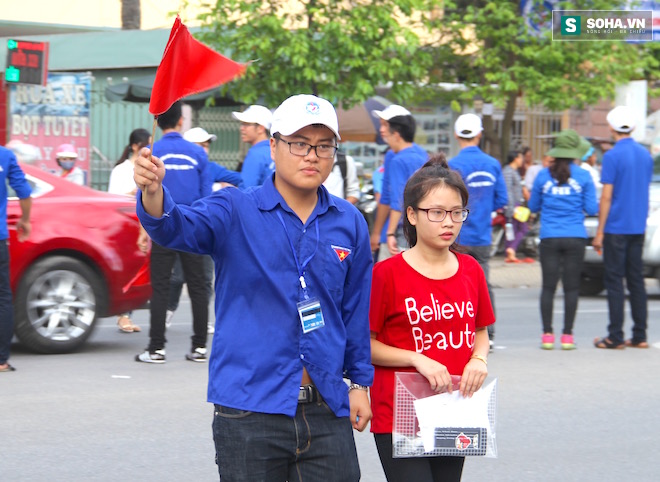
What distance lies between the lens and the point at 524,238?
19.4 m

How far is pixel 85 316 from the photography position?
9.14 m

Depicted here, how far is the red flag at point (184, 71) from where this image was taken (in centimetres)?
318

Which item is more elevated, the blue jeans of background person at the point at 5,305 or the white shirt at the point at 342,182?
the white shirt at the point at 342,182

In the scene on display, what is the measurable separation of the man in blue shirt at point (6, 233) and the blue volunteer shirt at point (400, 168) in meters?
2.84

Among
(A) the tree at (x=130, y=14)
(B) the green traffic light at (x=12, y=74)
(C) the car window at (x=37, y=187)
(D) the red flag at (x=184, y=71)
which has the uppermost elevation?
(A) the tree at (x=130, y=14)

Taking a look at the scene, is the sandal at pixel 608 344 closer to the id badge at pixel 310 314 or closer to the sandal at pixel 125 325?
the sandal at pixel 125 325

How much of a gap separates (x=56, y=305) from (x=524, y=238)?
38.6 feet

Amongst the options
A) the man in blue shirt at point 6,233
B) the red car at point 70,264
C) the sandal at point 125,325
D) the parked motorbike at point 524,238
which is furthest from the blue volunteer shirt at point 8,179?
the parked motorbike at point 524,238

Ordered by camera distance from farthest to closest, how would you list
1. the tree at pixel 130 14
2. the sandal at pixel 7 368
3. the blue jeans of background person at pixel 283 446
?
1. the tree at pixel 130 14
2. the sandal at pixel 7 368
3. the blue jeans of background person at pixel 283 446

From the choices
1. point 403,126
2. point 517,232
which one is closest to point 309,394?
point 403,126

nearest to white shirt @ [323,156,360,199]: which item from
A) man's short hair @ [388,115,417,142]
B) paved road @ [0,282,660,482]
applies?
man's short hair @ [388,115,417,142]

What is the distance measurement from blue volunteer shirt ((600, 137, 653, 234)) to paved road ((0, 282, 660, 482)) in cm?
113

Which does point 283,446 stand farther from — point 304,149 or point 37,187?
point 37,187

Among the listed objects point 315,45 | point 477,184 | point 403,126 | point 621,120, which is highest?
point 315,45
